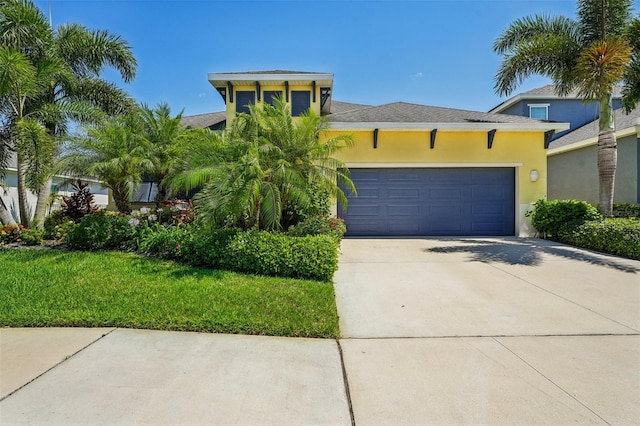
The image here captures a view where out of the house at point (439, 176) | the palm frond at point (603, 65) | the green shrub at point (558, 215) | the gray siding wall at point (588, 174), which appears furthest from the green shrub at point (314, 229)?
the gray siding wall at point (588, 174)

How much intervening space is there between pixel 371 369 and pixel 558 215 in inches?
409

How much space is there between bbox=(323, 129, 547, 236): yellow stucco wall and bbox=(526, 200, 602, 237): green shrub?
1.91 ft

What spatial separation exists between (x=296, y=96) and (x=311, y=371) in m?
11.1

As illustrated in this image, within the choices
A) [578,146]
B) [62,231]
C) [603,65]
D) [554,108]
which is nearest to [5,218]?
[62,231]

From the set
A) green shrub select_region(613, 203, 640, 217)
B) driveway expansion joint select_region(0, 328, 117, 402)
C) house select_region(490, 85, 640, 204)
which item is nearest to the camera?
driveway expansion joint select_region(0, 328, 117, 402)

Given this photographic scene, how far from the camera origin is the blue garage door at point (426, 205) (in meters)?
11.8

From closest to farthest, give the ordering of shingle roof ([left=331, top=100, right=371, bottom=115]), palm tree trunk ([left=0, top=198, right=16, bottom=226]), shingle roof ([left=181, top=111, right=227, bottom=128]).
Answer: palm tree trunk ([left=0, top=198, right=16, bottom=226])
shingle roof ([left=181, top=111, right=227, bottom=128])
shingle roof ([left=331, top=100, right=371, bottom=115])

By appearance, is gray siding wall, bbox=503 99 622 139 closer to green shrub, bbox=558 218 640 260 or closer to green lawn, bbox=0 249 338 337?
green shrub, bbox=558 218 640 260

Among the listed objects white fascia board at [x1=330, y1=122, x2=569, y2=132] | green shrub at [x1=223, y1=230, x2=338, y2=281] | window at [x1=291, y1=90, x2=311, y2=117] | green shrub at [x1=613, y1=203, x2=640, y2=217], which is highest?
window at [x1=291, y1=90, x2=311, y2=117]

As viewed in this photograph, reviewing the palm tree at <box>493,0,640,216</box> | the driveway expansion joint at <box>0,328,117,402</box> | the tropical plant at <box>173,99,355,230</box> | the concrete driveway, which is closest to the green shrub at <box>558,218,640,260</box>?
the concrete driveway

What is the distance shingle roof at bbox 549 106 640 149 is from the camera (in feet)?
40.9

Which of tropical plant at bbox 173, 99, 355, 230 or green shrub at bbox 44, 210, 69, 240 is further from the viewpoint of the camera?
green shrub at bbox 44, 210, 69, 240

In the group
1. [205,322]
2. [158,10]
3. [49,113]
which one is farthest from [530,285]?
[49,113]

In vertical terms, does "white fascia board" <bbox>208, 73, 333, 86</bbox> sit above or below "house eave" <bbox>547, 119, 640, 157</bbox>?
above
